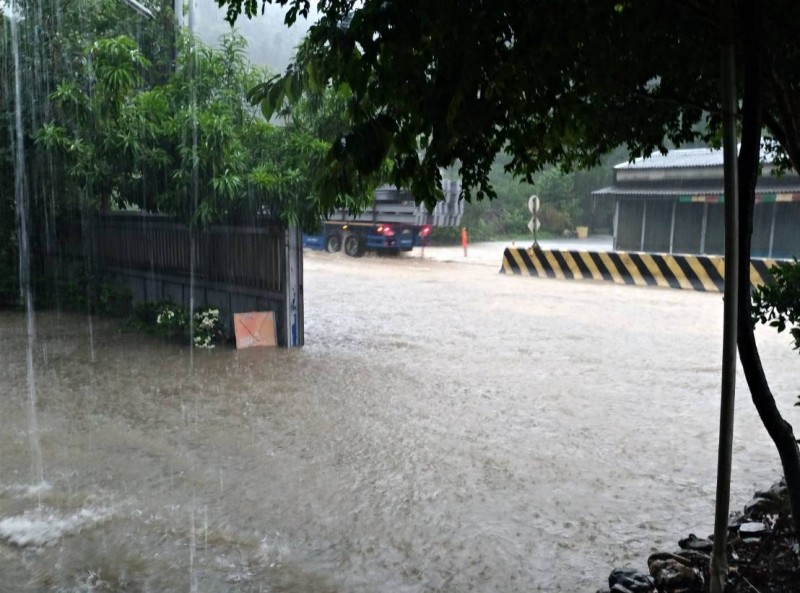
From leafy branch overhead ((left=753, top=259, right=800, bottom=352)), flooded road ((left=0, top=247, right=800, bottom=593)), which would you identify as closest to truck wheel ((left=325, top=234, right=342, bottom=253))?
flooded road ((left=0, top=247, right=800, bottom=593))

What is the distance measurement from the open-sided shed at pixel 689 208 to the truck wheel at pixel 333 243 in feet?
28.1

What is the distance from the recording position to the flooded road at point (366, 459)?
425 cm

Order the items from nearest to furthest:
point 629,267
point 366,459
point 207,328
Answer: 1. point 366,459
2. point 207,328
3. point 629,267

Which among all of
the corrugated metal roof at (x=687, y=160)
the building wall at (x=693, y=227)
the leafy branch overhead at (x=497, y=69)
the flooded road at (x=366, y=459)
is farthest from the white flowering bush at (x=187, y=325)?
the building wall at (x=693, y=227)

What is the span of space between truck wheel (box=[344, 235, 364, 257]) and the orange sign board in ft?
47.9

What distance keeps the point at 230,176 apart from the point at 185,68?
1898mm

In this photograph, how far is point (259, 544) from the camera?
443 cm

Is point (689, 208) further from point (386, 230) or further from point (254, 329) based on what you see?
point (254, 329)

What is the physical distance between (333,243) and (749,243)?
22719 mm

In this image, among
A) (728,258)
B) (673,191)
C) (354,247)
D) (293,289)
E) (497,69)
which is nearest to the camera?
(728,258)

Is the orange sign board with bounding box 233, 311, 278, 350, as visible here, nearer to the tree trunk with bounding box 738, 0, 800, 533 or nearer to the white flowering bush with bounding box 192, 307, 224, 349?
the white flowering bush with bounding box 192, 307, 224, 349

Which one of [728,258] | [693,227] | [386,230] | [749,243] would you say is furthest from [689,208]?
[728,258]

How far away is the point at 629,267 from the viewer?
1772 cm

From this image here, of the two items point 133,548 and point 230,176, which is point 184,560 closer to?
point 133,548
